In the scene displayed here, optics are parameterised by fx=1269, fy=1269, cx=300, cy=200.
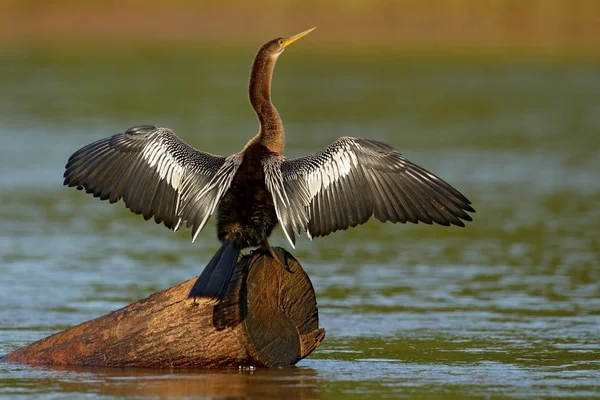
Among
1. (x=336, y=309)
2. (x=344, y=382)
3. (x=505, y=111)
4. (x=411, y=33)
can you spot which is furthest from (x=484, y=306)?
(x=411, y=33)

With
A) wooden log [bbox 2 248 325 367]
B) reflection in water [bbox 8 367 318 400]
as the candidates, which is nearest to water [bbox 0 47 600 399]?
reflection in water [bbox 8 367 318 400]

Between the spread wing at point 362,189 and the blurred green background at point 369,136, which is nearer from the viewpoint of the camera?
the spread wing at point 362,189

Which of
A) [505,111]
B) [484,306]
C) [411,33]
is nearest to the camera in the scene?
[484,306]

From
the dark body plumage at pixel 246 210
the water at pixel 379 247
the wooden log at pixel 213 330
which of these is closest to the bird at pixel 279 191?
the dark body plumage at pixel 246 210

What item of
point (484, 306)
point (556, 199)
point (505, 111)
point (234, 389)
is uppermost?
point (505, 111)

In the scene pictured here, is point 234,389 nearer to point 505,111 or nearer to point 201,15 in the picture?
point 505,111

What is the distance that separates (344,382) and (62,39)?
111ft

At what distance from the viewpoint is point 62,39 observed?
39.8 m

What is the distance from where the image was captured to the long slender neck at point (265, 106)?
325 inches

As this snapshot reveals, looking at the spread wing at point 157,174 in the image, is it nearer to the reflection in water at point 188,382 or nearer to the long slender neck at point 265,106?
the long slender neck at point 265,106

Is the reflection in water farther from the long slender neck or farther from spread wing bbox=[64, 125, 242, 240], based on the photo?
the long slender neck

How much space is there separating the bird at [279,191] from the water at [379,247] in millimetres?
896

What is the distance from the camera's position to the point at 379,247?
13172 millimetres

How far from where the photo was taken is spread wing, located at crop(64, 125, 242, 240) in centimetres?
787
